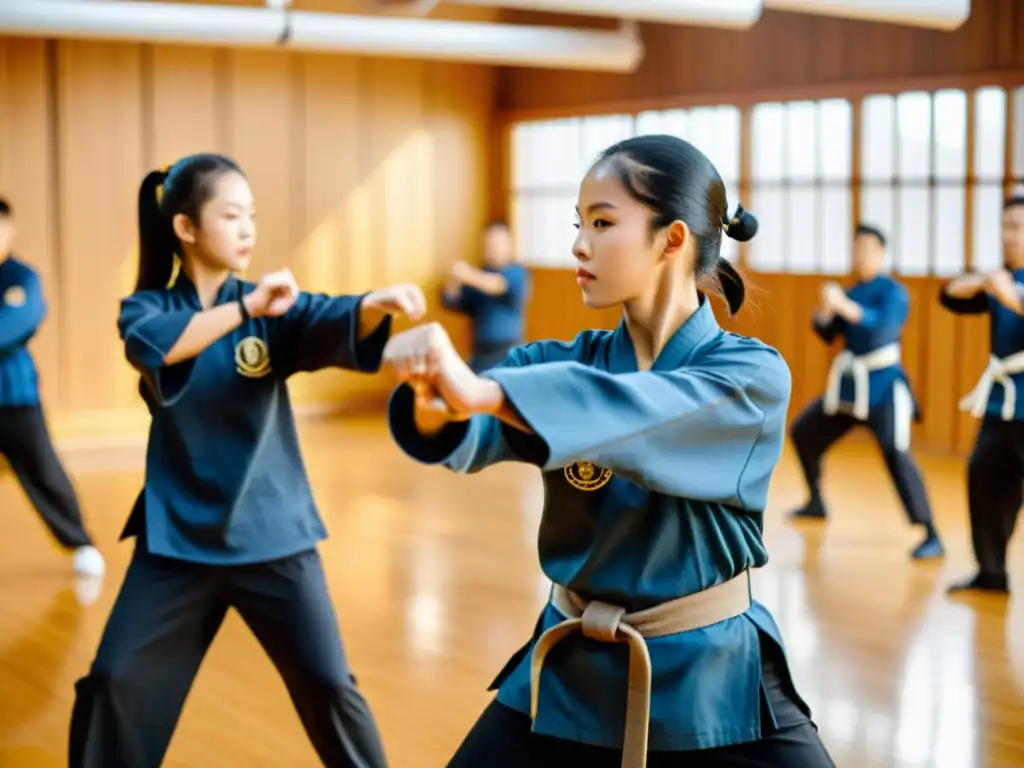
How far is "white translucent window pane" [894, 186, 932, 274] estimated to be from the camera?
25.6 ft

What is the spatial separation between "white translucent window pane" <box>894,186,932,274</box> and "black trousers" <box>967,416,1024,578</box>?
323 cm

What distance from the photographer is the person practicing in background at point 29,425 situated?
16.4 feet

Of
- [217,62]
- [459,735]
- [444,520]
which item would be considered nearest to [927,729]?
[459,735]

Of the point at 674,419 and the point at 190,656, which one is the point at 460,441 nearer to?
the point at 674,419

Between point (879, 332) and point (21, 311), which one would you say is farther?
point (879, 332)

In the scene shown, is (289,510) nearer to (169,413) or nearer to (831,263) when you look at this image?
(169,413)

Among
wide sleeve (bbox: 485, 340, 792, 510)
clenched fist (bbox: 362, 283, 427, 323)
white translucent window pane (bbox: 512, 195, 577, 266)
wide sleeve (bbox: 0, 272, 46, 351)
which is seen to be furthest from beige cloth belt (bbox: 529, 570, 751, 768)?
white translucent window pane (bbox: 512, 195, 577, 266)

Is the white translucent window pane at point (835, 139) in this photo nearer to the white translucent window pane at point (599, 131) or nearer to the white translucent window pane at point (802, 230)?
the white translucent window pane at point (802, 230)

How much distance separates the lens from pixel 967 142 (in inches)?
294

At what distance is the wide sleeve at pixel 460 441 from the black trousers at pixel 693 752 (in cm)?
38

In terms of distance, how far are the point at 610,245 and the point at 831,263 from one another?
273 inches

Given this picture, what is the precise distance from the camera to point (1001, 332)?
188 inches

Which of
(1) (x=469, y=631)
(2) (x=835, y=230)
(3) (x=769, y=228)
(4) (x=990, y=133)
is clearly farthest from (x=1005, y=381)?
(3) (x=769, y=228)

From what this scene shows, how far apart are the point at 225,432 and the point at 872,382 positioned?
146 inches
